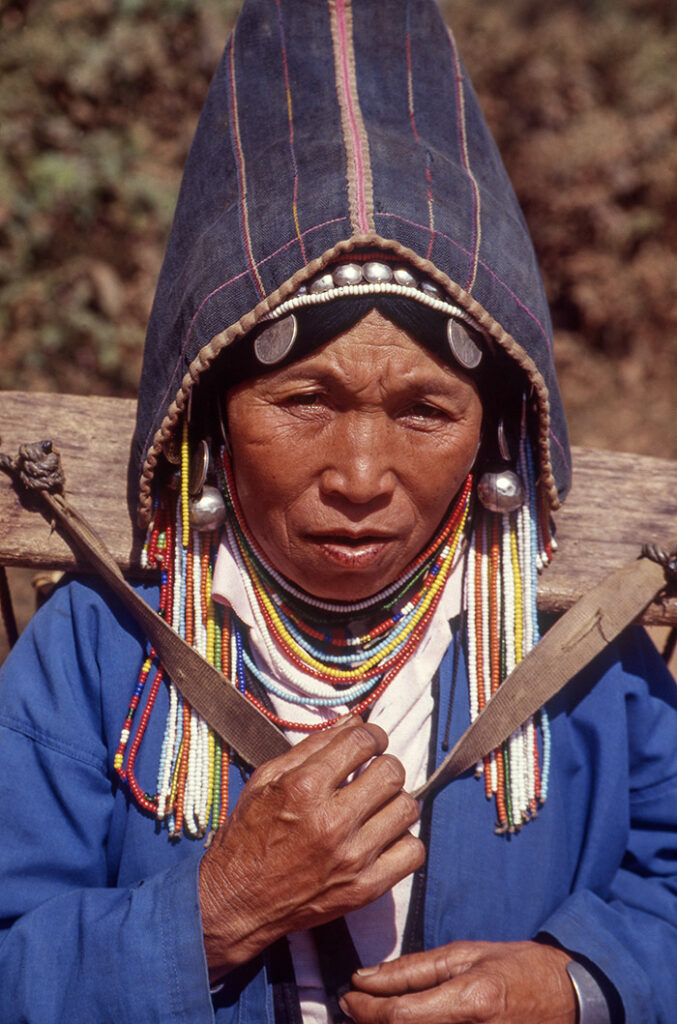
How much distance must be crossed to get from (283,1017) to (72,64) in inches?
176

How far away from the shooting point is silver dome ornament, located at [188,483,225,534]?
1741mm

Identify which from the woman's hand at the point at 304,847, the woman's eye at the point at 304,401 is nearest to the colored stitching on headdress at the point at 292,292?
the woman's eye at the point at 304,401

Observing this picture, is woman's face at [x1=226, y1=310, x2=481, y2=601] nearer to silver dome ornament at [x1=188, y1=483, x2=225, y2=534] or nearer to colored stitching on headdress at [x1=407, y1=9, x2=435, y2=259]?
silver dome ornament at [x1=188, y1=483, x2=225, y2=534]

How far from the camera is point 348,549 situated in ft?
5.51

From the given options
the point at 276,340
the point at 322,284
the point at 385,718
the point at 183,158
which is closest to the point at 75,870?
the point at 385,718

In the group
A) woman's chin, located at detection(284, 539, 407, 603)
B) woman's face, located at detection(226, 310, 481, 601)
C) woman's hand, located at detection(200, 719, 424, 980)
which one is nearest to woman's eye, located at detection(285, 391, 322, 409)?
woman's face, located at detection(226, 310, 481, 601)

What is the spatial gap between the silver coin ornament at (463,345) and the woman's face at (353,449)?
3 centimetres

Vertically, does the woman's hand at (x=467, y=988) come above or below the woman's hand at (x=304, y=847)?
below

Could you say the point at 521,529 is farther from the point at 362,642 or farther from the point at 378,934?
the point at 378,934

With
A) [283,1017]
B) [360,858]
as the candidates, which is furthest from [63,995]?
[360,858]

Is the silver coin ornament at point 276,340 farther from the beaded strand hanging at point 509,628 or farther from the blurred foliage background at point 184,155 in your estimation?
the blurred foliage background at point 184,155

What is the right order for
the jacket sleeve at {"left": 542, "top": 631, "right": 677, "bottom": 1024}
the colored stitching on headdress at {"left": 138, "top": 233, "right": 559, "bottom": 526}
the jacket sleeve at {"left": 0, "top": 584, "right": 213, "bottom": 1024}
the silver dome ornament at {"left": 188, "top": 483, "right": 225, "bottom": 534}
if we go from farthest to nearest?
the jacket sleeve at {"left": 542, "top": 631, "right": 677, "bottom": 1024}
the silver dome ornament at {"left": 188, "top": 483, "right": 225, "bottom": 534}
the jacket sleeve at {"left": 0, "top": 584, "right": 213, "bottom": 1024}
the colored stitching on headdress at {"left": 138, "top": 233, "right": 559, "bottom": 526}

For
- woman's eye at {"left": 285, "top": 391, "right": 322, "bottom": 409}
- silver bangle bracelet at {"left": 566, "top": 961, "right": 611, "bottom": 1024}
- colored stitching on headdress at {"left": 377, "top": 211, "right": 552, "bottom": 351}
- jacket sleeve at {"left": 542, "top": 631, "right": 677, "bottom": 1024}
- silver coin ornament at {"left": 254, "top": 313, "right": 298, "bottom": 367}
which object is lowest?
silver bangle bracelet at {"left": 566, "top": 961, "right": 611, "bottom": 1024}

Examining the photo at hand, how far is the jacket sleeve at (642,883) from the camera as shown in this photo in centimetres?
186
